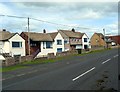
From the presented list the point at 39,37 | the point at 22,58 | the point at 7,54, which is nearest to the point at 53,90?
the point at 22,58

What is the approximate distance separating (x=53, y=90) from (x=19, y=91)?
1.97 meters

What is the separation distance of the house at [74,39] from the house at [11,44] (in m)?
26.4

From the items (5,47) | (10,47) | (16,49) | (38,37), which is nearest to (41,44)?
(38,37)

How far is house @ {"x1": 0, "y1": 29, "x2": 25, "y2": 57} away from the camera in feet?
178

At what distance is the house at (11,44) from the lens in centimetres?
5434

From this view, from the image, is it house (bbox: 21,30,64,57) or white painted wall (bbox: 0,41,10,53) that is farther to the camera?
house (bbox: 21,30,64,57)

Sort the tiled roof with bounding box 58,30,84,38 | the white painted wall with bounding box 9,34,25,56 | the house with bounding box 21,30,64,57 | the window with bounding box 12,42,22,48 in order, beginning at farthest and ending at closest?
1. the tiled roof with bounding box 58,30,84,38
2. the house with bounding box 21,30,64,57
3. the window with bounding box 12,42,22,48
4. the white painted wall with bounding box 9,34,25,56

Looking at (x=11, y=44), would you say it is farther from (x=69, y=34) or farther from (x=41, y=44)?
(x=69, y=34)

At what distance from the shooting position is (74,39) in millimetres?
88750

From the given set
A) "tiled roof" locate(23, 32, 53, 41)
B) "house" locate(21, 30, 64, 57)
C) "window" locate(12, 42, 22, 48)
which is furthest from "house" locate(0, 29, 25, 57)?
"tiled roof" locate(23, 32, 53, 41)

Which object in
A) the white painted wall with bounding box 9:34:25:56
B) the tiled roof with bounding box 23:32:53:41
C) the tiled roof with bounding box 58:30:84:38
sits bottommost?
the white painted wall with bounding box 9:34:25:56

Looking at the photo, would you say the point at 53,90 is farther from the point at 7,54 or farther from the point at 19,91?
the point at 7,54

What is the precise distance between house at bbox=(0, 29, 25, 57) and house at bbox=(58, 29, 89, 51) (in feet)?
86.5

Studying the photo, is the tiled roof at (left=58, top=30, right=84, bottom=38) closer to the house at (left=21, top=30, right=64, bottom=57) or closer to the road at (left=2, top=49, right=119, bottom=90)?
the house at (left=21, top=30, right=64, bottom=57)
